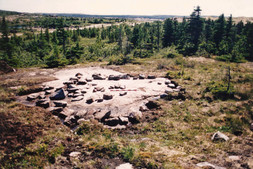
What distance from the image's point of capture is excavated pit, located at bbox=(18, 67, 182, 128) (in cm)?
1376

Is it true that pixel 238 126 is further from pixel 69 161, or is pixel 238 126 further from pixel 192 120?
pixel 69 161

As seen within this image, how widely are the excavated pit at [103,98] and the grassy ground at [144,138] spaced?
1119 mm

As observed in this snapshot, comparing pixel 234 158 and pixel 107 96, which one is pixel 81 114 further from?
pixel 234 158

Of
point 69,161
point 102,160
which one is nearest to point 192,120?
point 102,160

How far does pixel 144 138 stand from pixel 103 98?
7822mm

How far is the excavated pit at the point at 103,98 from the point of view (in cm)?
1376

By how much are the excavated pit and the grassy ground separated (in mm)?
1119

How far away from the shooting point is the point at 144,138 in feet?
35.4

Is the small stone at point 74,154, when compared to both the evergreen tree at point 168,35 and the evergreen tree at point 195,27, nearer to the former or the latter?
the evergreen tree at point 195,27

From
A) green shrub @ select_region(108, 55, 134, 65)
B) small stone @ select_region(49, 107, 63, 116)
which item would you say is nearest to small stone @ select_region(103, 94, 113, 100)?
small stone @ select_region(49, 107, 63, 116)

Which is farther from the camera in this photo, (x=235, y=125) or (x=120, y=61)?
(x=120, y=61)

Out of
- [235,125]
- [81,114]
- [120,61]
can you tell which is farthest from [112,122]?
[120,61]

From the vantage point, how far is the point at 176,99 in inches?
685

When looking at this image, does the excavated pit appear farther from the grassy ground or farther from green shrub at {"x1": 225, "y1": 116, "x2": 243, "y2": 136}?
green shrub at {"x1": 225, "y1": 116, "x2": 243, "y2": 136}
